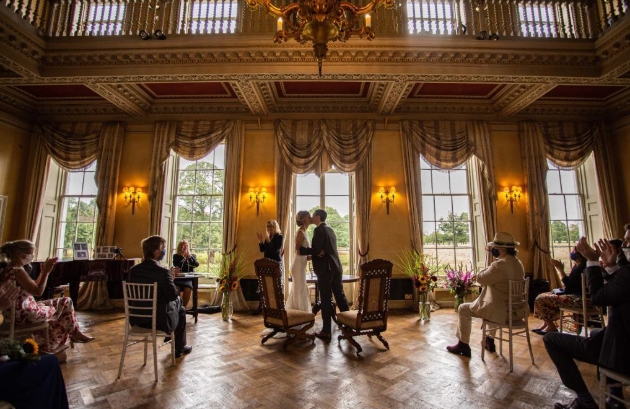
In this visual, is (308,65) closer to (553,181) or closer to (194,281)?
(194,281)

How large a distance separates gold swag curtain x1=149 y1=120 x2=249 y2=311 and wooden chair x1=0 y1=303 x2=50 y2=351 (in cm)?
358

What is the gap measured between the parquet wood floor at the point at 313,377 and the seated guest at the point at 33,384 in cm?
71

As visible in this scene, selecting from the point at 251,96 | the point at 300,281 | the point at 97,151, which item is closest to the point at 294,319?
the point at 300,281

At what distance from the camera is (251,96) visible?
20.9 feet

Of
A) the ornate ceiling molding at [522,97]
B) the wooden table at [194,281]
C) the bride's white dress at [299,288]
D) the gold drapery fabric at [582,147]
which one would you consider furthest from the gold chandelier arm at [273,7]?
the gold drapery fabric at [582,147]

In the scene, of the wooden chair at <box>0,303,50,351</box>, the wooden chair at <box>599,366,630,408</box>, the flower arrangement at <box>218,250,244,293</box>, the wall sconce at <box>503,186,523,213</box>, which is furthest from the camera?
the wall sconce at <box>503,186,523,213</box>

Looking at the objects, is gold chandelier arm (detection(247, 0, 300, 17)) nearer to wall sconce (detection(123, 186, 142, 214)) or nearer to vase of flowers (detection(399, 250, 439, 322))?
vase of flowers (detection(399, 250, 439, 322))

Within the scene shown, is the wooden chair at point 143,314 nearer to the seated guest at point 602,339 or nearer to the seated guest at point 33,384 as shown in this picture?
the seated guest at point 33,384

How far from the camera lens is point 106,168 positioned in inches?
274

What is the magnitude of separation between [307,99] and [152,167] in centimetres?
358

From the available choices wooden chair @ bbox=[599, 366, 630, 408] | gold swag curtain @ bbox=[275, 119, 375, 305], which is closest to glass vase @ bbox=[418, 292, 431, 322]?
gold swag curtain @ bbox=[275, 119, 375, 305]

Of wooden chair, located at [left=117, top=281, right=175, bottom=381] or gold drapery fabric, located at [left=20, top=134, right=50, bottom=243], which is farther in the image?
gold drapery fabric, located at [left=20, top=134, right=50, bottom=243]

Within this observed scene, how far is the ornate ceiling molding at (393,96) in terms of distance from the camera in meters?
5.93

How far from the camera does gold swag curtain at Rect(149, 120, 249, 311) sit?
682cm
